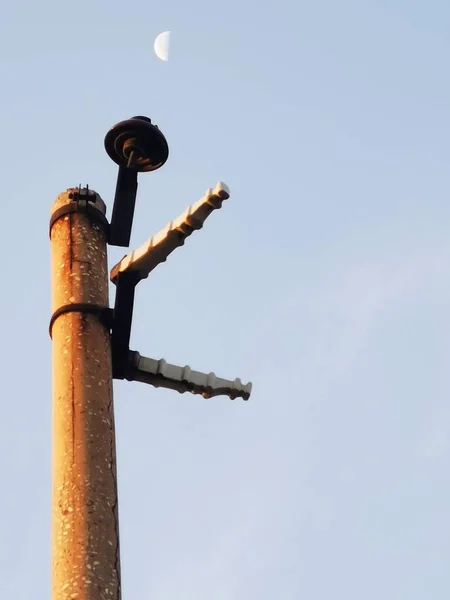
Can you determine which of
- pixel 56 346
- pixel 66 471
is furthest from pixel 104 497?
pixel 56 346

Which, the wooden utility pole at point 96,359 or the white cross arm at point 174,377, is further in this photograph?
the white cross arm at point 174,377

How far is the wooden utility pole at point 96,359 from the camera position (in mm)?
6262

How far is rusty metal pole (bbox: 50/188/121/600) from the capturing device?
20.3 ft

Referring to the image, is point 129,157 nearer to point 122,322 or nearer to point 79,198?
point 79,198

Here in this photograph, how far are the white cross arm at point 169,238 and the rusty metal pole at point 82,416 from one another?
226 mm

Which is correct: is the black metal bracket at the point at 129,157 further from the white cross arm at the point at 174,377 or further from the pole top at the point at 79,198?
the white cross arm at the point at 174,377

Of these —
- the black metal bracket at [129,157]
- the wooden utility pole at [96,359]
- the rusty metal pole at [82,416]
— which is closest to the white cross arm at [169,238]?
the wooden utility pole at [96,359]

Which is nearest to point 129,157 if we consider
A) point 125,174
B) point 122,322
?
point 125,174

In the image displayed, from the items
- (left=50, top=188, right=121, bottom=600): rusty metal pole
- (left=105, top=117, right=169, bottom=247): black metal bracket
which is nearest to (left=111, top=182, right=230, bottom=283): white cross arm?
(left=50, top=188, right=121, bottom=600): rusty metal pole

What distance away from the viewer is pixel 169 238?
7.34 metres

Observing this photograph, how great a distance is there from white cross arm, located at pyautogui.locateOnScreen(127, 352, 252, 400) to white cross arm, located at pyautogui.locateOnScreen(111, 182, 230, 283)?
53 cm

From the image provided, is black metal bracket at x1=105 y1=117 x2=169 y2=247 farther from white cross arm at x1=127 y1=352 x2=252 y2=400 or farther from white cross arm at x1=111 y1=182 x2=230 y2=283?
white cross arm at x1=127 y1=352 x2=252 y2=400

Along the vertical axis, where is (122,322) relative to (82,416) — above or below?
above

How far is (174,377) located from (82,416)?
0.91 metres
